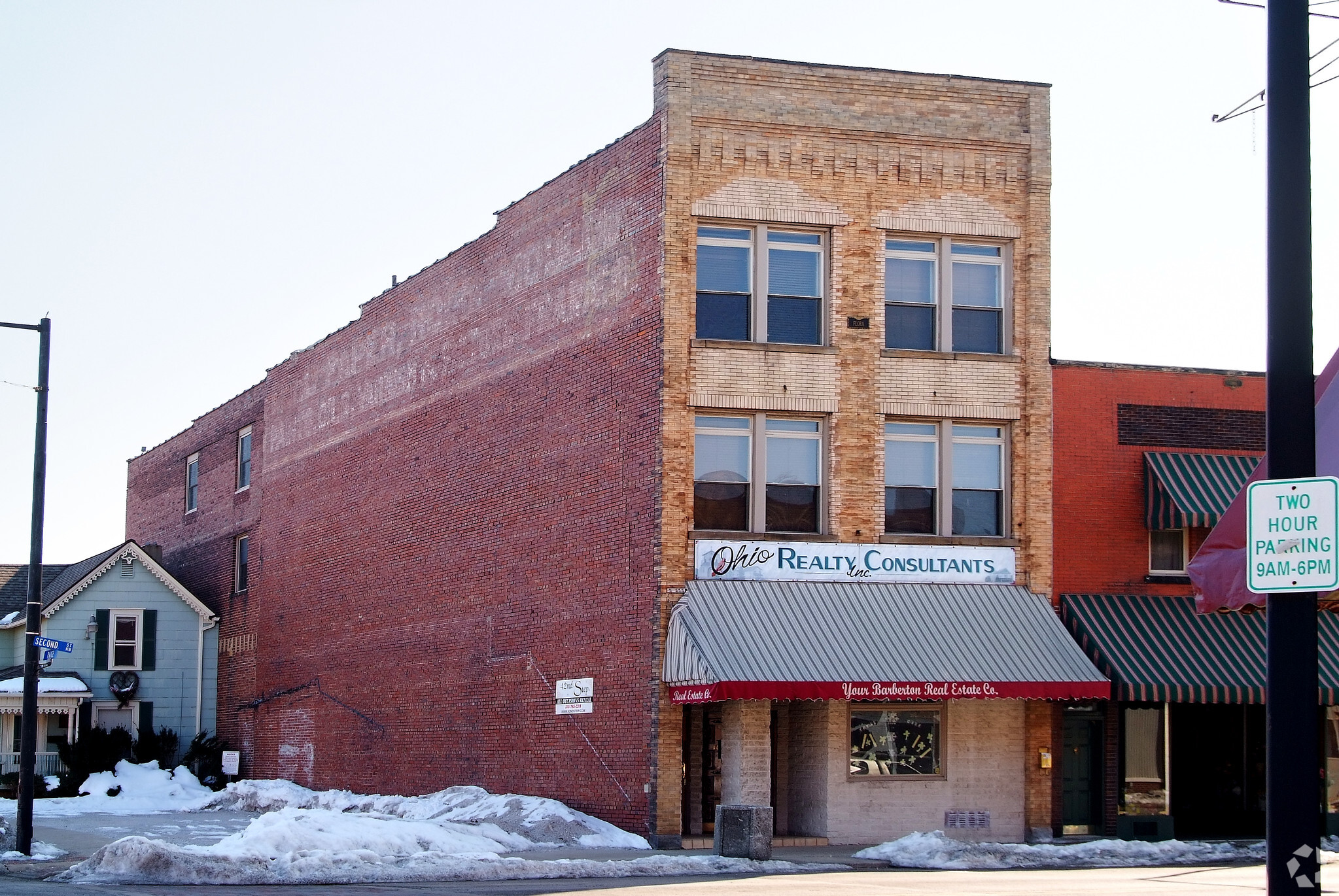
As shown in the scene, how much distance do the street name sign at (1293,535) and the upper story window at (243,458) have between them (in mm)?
42586

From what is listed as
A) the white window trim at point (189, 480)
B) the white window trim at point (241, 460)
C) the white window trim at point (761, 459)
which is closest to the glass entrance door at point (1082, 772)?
the white window trim at point (761, 459)

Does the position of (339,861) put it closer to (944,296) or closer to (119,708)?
(944,296)

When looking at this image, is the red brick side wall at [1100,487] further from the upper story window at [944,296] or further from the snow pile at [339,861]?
the snow pile at [339,861]

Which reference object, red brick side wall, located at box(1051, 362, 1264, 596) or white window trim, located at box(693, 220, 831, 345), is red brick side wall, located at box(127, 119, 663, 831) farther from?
red brick side wall, located at box(1051, 362, 1264, 596)

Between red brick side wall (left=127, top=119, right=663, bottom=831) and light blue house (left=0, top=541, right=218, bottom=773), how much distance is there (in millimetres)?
4072

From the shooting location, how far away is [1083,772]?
1108 inches

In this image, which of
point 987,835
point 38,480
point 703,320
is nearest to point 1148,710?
point 987,835

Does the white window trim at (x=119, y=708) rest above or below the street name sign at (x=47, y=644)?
below

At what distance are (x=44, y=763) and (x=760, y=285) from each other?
28.3m

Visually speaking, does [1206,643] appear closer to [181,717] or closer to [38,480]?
[38,480]

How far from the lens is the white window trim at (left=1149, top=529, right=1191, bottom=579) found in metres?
28.7

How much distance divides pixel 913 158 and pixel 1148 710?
33.6 feet

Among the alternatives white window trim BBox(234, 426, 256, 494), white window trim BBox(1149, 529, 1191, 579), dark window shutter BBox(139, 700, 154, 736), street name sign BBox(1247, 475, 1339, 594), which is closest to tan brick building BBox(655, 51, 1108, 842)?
white window trim BBox(1149, 529, 1191, 579)

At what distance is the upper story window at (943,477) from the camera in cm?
2764
